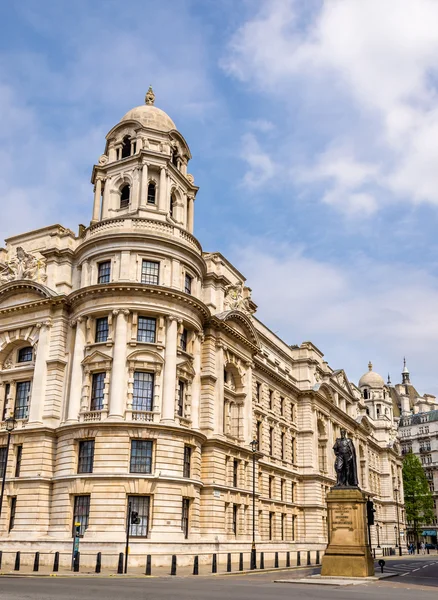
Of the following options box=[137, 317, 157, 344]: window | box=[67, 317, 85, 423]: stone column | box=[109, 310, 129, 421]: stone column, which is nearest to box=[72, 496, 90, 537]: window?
box=[67, 317, 85, 423]: stone column

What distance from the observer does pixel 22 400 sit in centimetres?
4509

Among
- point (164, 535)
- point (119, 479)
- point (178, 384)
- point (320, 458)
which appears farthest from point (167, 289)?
point (320, 458)

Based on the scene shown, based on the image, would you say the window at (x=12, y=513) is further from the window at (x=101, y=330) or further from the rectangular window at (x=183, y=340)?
the rectangular window at (x=183, y=340)

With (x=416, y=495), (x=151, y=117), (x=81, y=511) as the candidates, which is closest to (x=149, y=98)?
(x=151, y=117)

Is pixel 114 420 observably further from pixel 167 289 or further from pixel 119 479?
pixel 167 289

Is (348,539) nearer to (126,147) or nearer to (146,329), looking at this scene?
(146,329)

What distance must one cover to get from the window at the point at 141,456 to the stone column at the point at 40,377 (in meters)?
7.30

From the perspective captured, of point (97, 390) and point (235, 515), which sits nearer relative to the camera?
point (97, 390)

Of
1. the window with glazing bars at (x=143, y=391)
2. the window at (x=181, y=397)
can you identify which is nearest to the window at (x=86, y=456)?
the window with glazing bars at (x=143, y=391)

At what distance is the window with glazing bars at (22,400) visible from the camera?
146ft

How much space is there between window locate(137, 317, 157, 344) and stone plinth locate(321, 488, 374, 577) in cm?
1779

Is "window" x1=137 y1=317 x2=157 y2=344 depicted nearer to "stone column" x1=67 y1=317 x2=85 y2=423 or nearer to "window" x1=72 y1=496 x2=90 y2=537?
"stone column" x1=67 y1=317 x2=85 y2=423

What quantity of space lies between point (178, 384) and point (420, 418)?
107m

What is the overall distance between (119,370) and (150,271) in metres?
7.63
